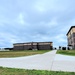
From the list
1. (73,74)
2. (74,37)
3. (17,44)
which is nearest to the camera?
(73,74)

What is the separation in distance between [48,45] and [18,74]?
4366 inches

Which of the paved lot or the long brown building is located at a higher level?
the long brown building

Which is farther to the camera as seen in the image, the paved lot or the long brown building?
the long brown building

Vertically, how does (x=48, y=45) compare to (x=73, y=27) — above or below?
below

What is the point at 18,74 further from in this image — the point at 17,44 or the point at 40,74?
the point at 17,44

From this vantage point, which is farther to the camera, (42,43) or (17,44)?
(17,44)

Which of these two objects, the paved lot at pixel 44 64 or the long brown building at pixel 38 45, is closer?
the paved lot at pixel 44 64

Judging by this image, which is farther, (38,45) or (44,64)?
(38,45)

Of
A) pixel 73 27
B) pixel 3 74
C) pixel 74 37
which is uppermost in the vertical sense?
pixel 73 27

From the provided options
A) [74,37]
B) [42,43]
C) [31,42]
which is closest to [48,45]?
[42,43]

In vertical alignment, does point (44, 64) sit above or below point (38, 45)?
below

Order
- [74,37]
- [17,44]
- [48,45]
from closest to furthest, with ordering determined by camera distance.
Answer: [74,37], [48,45], [17,44]

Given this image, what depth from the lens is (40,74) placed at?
22.7 feet

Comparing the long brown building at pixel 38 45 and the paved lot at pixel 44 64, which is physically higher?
the long brown building at pixel 38 45
